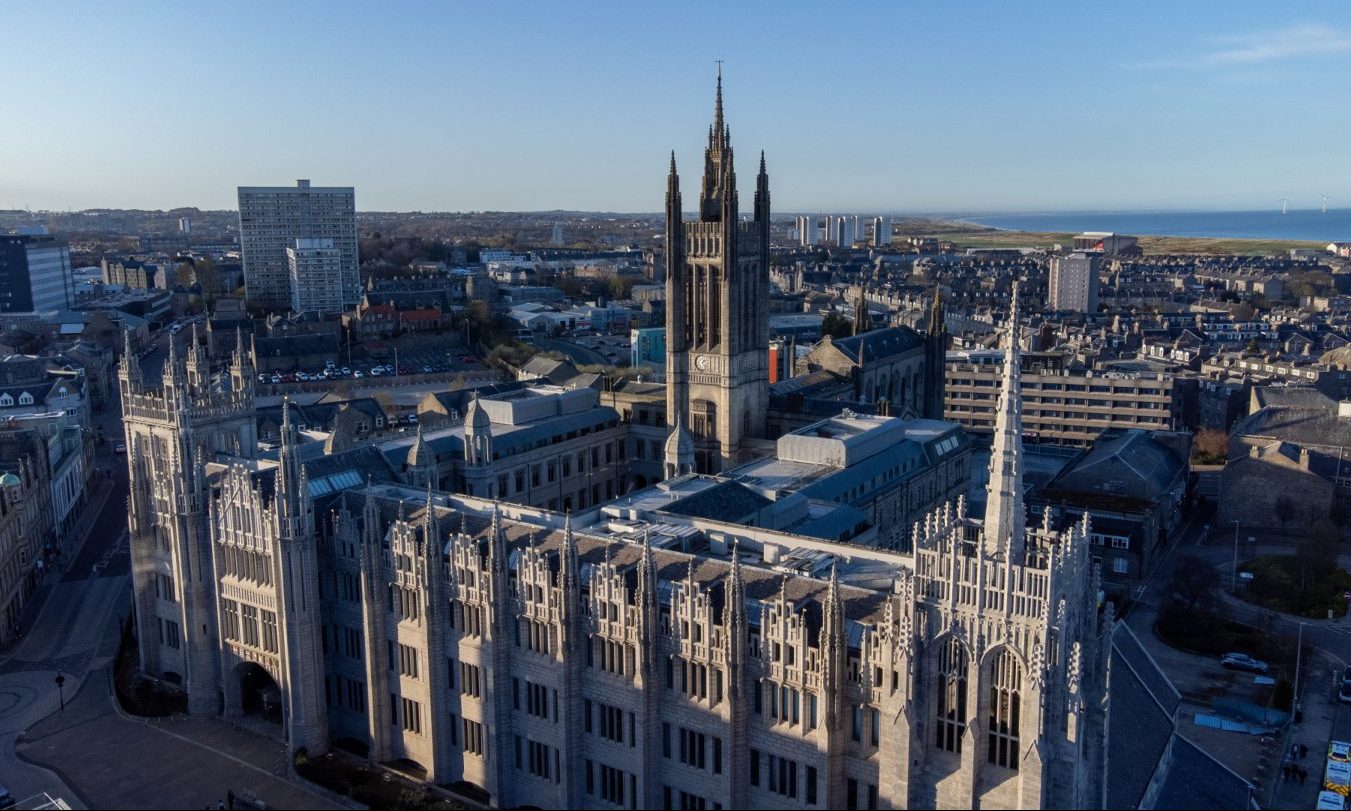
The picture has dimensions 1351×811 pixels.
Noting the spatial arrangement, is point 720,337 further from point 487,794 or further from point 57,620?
point 57,620

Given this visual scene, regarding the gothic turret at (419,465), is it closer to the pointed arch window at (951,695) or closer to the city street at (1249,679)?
the pointed arch window at (951,695)

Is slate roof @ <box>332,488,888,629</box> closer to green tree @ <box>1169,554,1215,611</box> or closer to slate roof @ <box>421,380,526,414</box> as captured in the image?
slate roof @ <box>421,380,526,414</box>

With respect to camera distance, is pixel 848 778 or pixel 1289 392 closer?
pixel 848 778

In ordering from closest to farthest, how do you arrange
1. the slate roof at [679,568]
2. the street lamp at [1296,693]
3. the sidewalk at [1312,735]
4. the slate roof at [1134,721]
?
1. the slate roof at [1134,721]
2. the slate roof at [679,568]
3. the sidewalk at [1312,735]
4. the street lamp at [1296,693]

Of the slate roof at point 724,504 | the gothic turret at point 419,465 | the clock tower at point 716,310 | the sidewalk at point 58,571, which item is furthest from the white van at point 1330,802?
the sidewalk at point 58,571

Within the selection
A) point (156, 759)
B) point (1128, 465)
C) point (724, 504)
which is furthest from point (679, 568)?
point (1128, 465)

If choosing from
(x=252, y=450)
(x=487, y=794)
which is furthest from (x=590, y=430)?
(x=487, y=794)
